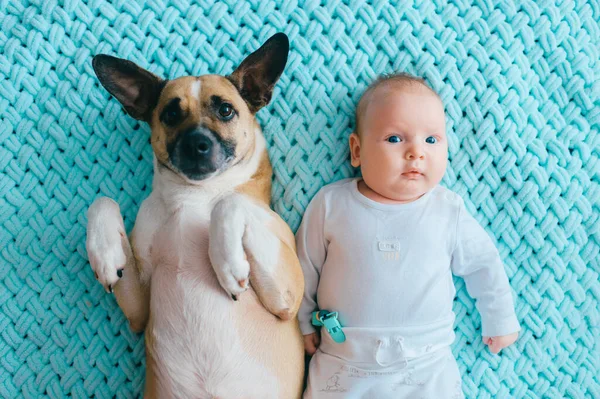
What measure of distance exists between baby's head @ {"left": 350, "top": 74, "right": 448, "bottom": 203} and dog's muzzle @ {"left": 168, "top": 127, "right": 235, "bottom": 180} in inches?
17.7

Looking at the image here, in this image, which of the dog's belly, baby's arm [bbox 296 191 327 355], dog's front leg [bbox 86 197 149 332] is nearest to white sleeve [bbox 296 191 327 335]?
baby's arm [bbox 296 191 327 355]

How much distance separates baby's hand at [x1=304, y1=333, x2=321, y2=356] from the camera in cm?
186

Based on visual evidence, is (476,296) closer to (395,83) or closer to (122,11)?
(395,83)

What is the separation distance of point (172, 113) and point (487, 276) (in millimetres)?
1094

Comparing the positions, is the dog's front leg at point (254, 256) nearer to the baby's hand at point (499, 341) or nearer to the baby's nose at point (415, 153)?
the baby's nose at point (415, 153)

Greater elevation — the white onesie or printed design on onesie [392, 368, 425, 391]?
the white onesie

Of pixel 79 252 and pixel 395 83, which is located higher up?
pixel 395 83

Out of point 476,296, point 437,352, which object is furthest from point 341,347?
point 476,296

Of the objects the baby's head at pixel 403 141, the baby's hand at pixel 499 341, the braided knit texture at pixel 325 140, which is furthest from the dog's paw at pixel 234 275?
the baby's hand at pixel 499 341

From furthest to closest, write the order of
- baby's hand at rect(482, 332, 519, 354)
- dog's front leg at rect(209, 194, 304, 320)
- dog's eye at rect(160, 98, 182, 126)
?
baby's hand at rect(482, 332, 519, 354), dog's eye at rect(160, 98, 182, 126), dog's front leg at rect(209, 194, 304, 320)

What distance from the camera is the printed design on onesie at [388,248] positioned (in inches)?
68.4

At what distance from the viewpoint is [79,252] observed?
6.14 ft

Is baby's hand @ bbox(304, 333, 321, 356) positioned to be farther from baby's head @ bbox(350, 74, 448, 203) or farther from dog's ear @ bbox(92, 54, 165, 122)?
dog's ear @ bbox(92, 54, 165, 122)

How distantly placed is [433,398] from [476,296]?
0.38 m
